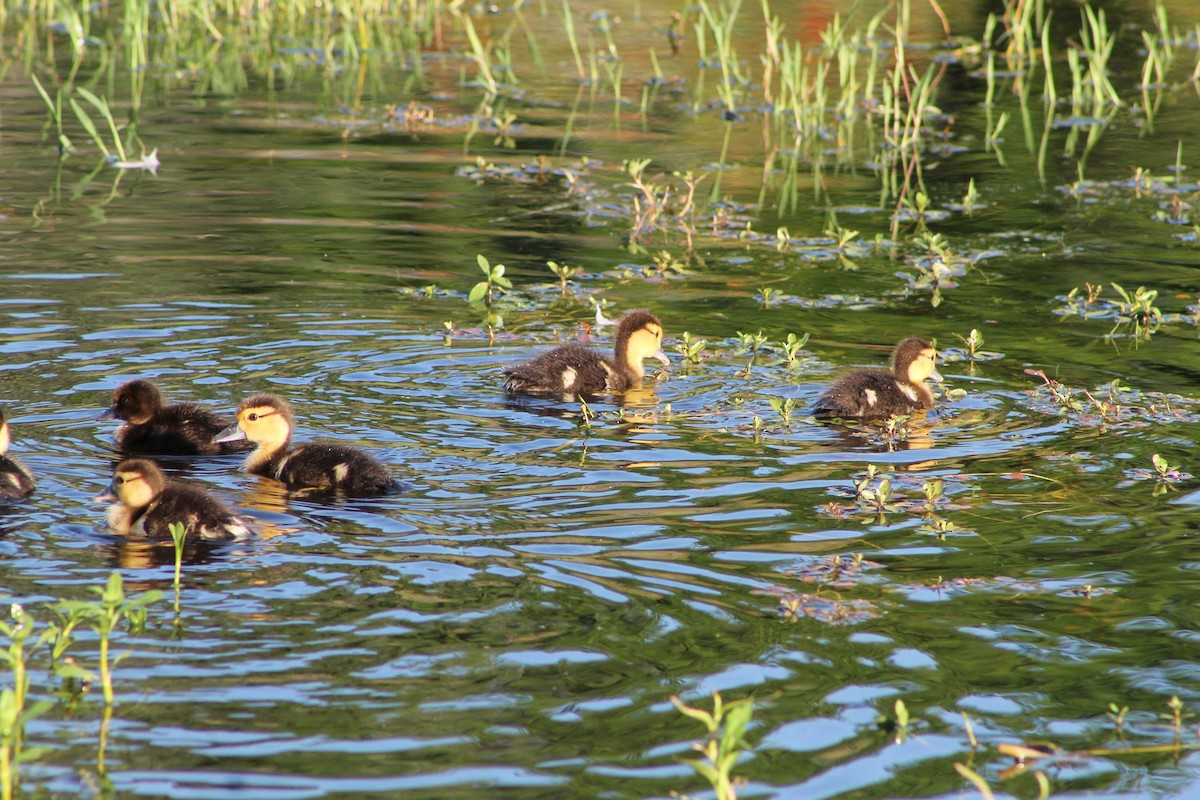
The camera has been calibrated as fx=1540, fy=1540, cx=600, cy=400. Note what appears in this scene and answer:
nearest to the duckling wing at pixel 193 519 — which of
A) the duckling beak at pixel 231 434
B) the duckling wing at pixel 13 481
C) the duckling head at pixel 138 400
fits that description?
the duckling wing at pixel 13 481

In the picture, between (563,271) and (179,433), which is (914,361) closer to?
(563,271)

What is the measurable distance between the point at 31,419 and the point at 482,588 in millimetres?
2983

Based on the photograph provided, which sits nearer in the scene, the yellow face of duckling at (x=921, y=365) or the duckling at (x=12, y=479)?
the duckling at (x=12, y=479)

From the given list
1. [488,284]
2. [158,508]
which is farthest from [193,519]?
[488,284]

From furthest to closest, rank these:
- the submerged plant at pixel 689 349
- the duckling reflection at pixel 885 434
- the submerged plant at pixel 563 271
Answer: the submerged plant at pixel 563 271
the submerged plant at pixel 689 349
the duckling reflection at pixel 885 434

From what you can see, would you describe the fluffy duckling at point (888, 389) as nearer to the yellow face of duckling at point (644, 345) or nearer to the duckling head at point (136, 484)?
the yellow face of duckling at point (644, 345)

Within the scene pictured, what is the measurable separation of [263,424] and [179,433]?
46 cm

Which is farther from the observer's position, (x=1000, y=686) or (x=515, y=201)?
(x=515, y=201)

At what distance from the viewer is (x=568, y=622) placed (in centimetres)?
491

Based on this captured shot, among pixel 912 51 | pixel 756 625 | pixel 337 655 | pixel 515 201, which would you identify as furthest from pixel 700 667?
pixel 912 51

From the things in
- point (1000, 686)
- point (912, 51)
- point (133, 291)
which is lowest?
point (1000, 686)

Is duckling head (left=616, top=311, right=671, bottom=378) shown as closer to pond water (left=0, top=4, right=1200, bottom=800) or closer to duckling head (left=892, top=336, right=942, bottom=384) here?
pond water (left=0, top=4, right=1200, bottom=800)

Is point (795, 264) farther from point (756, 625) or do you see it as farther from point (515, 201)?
point (756, 625)

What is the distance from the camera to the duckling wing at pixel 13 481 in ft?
19.3
